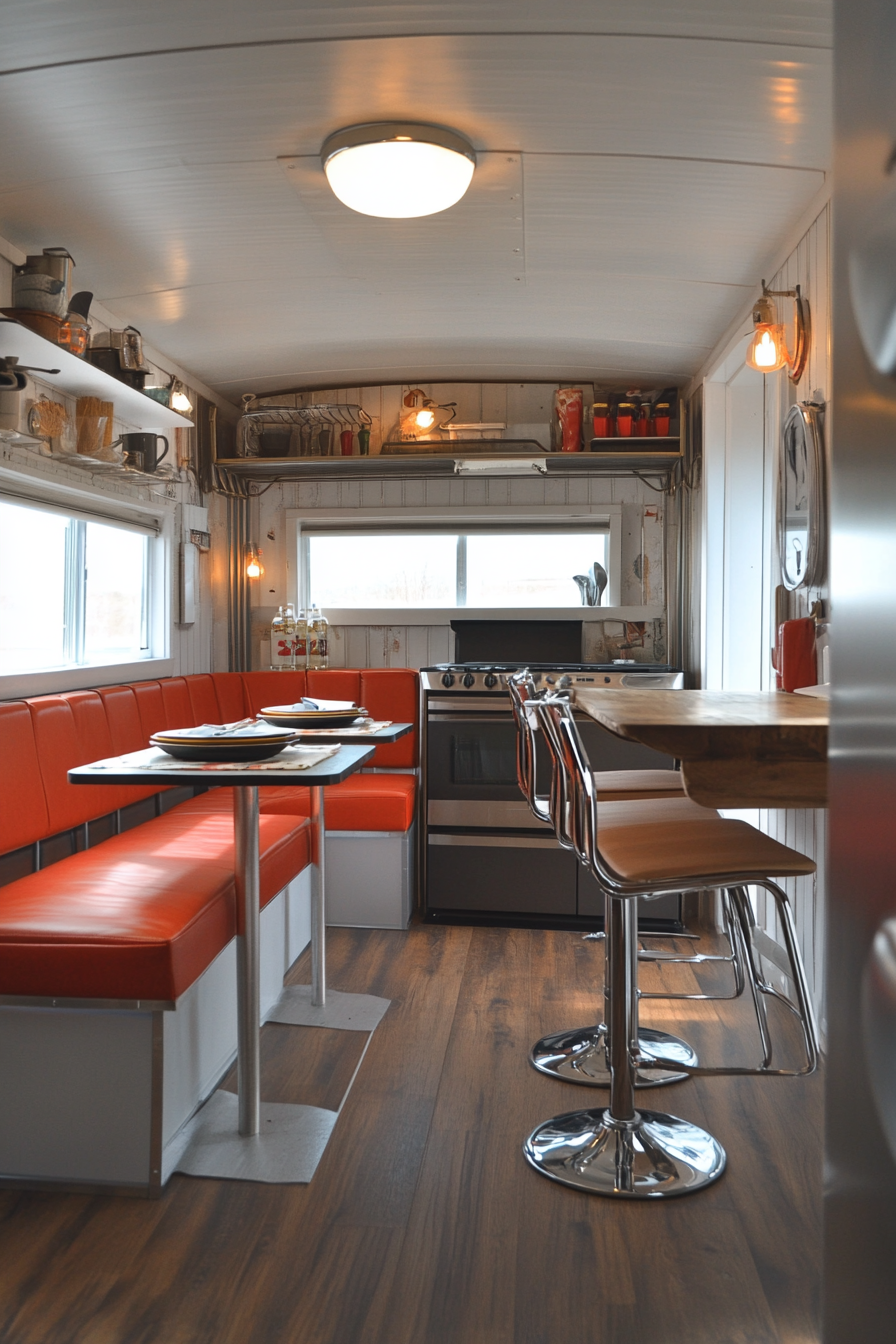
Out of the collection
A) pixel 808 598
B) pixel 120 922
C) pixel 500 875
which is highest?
pixel 808 598

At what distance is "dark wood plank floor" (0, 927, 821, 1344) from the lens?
166 cm

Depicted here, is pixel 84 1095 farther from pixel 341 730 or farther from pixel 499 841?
pixel 499 841

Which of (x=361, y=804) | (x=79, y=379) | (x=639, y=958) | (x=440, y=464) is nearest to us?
(x=639, y=958)

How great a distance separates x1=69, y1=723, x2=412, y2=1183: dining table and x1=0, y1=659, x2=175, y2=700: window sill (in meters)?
1.00

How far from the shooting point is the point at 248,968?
2287mm

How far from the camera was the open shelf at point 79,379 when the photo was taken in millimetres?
2922

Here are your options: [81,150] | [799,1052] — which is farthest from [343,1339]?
[81,150]

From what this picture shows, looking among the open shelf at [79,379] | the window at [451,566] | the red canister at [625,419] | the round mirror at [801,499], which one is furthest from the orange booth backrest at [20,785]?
the red canister at [625,419]

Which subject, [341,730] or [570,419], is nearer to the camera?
[341,730]

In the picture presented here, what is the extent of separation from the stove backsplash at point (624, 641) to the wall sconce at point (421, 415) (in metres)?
1.26

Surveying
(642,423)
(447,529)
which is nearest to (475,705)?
(447,529)

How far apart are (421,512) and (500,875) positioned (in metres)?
2.00

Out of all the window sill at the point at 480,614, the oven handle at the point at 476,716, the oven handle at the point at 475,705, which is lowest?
the oven handle at the point at 476,716

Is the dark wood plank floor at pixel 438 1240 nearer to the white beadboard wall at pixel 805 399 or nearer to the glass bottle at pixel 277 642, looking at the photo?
the white beadboard wall at pixel 805 399
